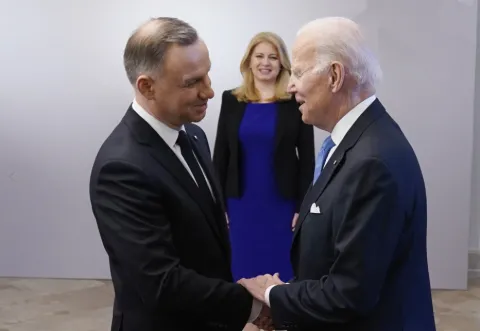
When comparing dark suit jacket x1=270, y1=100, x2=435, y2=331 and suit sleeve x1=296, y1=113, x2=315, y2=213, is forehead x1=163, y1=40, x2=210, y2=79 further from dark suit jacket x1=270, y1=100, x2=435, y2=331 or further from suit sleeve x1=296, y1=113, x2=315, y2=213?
suit sleeve x1=296, y1=113, x2=315, y2=213

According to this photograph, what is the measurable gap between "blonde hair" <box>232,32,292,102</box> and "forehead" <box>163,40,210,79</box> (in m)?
2.37

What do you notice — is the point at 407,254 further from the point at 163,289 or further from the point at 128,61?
the point at 128,61

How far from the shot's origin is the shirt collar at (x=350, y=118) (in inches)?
65.2

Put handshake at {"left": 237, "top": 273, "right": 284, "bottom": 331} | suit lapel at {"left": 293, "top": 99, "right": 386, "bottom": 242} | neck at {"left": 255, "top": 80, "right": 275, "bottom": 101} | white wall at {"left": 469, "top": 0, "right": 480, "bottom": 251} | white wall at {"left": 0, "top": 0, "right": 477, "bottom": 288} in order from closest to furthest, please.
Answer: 1. suit lapel at {"left": 293, "top": 99, "right": 386, "bottom": 242}
2. handshake at {"left": 237, "top": 273, "right": 284, "bottom": 331}
3. neck at {"left": 255, "top": 80, "right": 275, "bottom": 101}
4. white wall at {"left": 0, "top": 0, "right": 477, "bottom": 288}
5. white wall at {"left": 469, "top": 0, "right": 480, "bottom": 251}

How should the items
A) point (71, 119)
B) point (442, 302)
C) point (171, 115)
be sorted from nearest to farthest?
point (171, 115) → point (442, 302) → point (71, 119)

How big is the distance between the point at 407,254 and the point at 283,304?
0.33 meters

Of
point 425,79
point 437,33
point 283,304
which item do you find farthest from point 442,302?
point 283,304

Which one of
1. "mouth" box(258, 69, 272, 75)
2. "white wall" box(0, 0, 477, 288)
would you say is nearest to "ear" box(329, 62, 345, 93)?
"mouth" box(258, 69, 272, 75)

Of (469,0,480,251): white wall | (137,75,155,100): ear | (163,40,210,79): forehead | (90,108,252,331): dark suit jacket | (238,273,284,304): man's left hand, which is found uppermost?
(163,40,210,79): forehead

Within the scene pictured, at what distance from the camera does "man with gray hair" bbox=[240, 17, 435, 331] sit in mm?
1501

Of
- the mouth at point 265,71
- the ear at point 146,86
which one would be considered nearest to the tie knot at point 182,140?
the ear at point 146,86

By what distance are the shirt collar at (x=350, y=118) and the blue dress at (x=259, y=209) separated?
2395 millimetres

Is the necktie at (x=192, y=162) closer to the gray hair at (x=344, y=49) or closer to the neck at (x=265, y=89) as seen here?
the gray hair at (x=344, y=49)

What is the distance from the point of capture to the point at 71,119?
16.9ft
